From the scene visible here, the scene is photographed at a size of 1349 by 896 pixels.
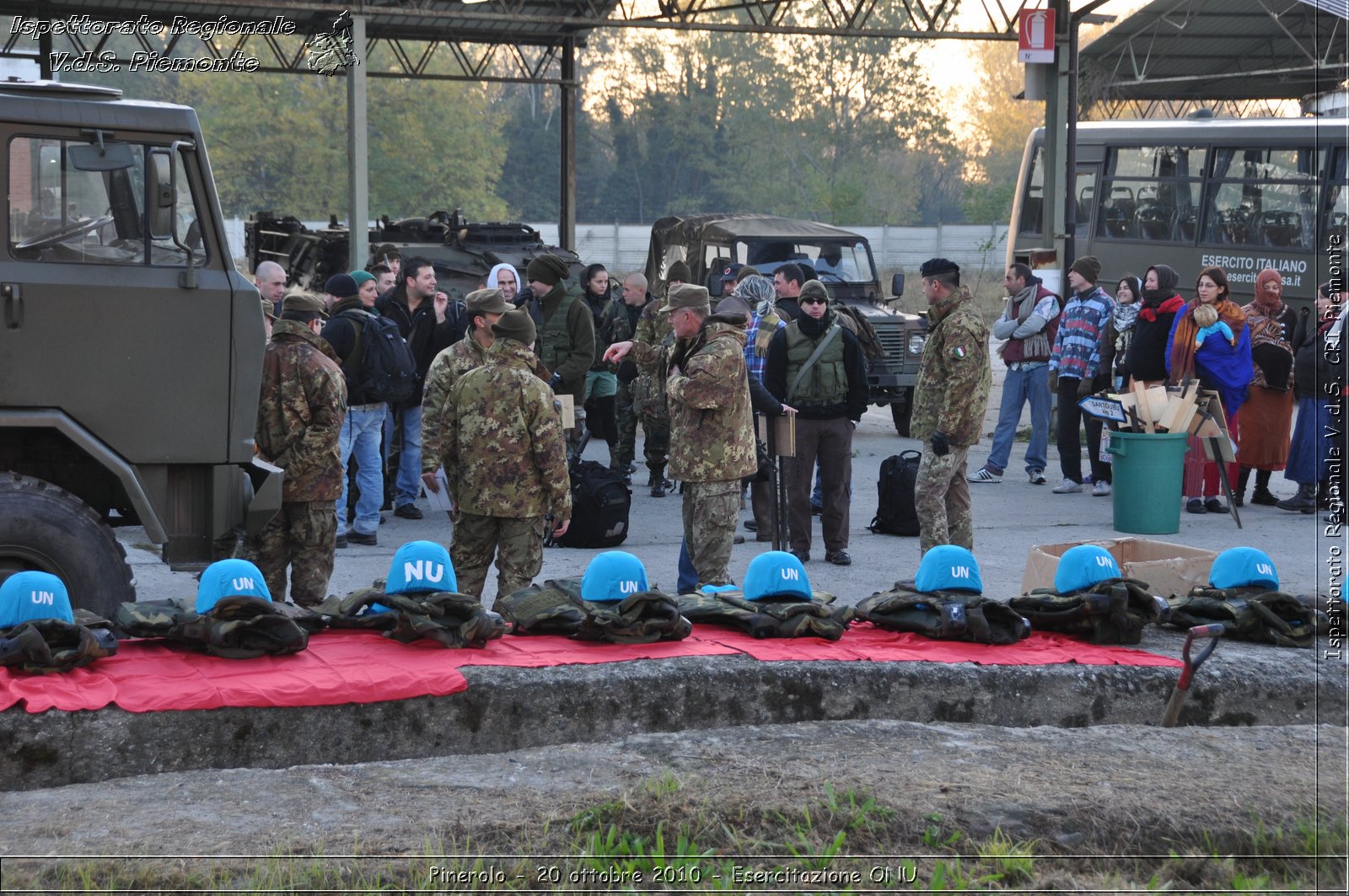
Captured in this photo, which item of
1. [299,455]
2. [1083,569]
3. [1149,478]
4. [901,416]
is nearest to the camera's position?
[1083,569]

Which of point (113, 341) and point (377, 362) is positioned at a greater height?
point (113, 341)

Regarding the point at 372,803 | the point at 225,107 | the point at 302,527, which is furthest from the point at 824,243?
the point at 225,107

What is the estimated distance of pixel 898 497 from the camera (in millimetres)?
9727

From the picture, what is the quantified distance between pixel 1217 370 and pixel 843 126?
5561 cm

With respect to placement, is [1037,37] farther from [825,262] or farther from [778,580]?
[778,580]

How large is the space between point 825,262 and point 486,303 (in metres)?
10.9

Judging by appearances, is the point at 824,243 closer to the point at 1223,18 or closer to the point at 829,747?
the point at 829,747

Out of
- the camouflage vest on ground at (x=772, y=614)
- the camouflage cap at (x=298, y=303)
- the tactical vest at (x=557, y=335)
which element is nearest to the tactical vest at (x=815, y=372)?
the tactical vest at (x=557, y=335)

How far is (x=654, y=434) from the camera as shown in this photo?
36.1 ft

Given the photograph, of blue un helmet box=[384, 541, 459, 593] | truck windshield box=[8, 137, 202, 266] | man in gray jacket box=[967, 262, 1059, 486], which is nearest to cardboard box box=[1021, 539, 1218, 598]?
blue un helmet box=[384, 541, 459, 593]

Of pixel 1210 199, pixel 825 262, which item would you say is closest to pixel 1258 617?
pixel 825 262

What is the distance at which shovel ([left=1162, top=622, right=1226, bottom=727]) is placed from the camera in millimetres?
4836

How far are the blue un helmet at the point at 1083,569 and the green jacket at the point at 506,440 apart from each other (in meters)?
2.23

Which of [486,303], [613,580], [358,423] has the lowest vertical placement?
[613,580]
